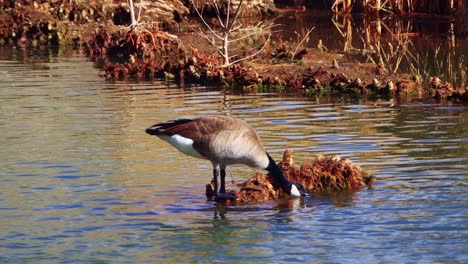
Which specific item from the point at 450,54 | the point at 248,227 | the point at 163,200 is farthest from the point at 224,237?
the point at 450,54

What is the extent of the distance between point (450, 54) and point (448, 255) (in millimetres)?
16543

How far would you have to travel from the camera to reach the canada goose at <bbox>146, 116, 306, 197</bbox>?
11.8 m

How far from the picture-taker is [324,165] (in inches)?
495

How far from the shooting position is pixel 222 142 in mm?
11766

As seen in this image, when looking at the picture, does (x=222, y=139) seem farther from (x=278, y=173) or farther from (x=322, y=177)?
(x=322, y=177)

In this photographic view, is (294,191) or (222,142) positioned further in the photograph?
(294,191)

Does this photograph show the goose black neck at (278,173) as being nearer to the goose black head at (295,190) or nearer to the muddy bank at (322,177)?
the goose black head at (295,190)

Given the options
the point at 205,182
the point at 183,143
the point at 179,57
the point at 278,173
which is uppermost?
the point at 179,57

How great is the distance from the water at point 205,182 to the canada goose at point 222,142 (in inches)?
17.7

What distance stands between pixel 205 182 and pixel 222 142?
4.56 feet

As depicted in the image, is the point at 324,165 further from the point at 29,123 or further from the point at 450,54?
the point at 450,54

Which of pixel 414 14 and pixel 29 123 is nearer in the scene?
pixel 29 123

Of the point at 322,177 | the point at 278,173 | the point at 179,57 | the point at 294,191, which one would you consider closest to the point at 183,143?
the point at 278,173

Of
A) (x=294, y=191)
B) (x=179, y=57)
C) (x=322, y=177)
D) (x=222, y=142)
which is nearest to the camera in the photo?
(x=222, y=142)
